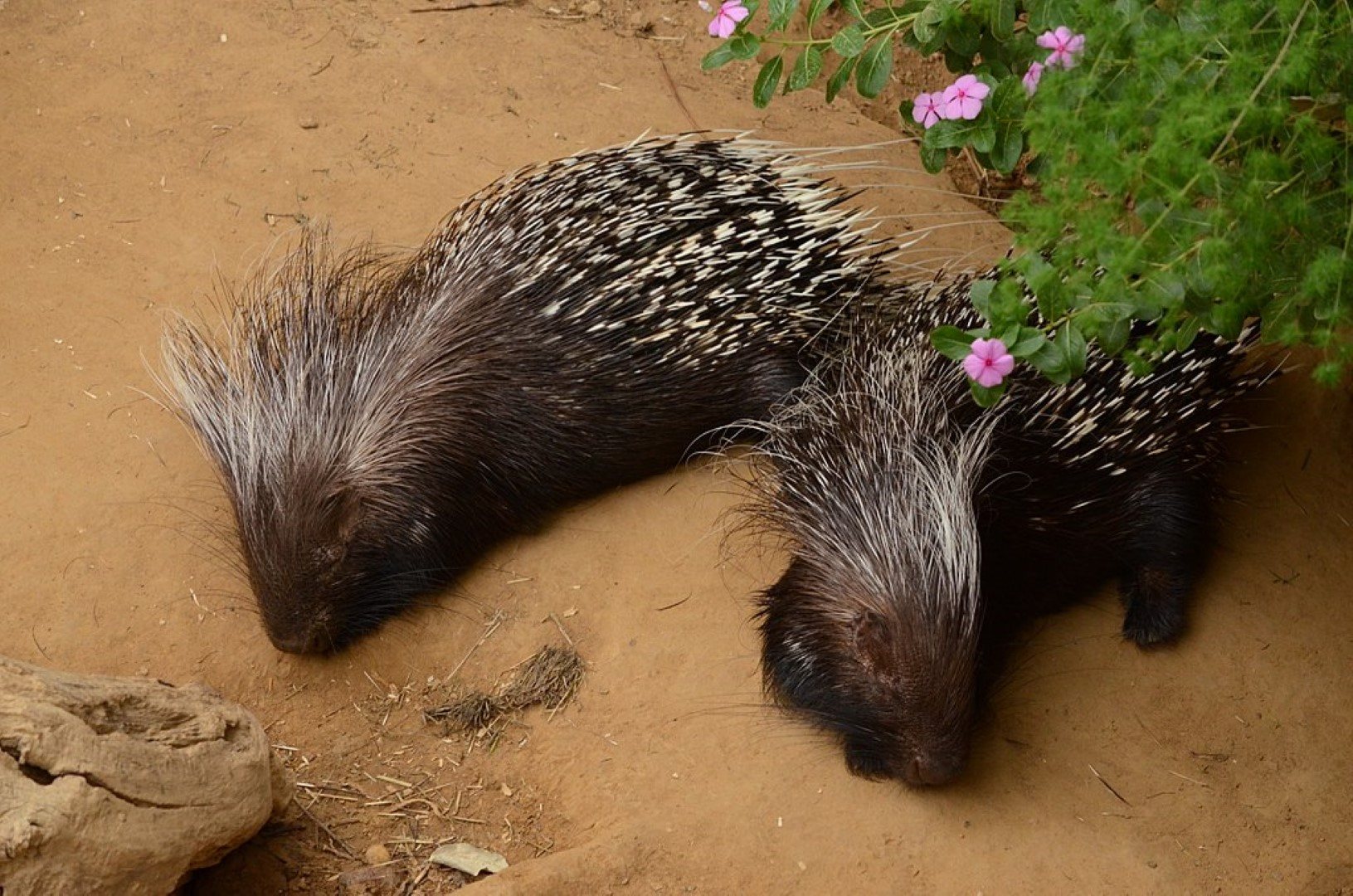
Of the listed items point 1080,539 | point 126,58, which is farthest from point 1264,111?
point 126,58

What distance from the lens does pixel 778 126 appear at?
4.21m

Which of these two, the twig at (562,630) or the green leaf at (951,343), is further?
the twig at (562,630)

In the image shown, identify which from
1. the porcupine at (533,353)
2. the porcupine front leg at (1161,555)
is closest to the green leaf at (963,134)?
the porcupine at (533,353)

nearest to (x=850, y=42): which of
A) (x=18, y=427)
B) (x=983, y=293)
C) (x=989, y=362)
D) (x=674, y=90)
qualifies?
(x=983, y=293)

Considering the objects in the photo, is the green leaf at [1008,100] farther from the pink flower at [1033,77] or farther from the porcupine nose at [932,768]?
the porcupine nose at [932,768]

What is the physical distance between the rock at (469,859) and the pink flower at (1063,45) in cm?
174

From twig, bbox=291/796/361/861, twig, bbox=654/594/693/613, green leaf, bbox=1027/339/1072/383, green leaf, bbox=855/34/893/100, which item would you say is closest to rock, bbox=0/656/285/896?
twig, bbox=291/796/361/861

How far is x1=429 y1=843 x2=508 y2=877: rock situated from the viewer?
2.57m

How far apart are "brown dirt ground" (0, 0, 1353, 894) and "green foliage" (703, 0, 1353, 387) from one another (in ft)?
3.32

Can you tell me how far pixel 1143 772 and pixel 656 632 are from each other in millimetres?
1065

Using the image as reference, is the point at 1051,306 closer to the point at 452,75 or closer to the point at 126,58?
the point at 452,75

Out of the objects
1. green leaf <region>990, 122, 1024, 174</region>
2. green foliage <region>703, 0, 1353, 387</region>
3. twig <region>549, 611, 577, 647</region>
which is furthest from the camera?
twig <region>549, 611, 577, 647</region>

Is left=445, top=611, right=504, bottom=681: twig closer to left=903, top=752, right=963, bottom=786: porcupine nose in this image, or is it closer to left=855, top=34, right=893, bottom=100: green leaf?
left=903, top=752, right=963, bottom=786: porcupine nose

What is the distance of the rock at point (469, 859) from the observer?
8.43 ft
